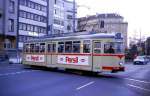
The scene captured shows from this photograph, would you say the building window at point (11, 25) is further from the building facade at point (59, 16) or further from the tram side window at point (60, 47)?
the tram side window at point (60, 47)

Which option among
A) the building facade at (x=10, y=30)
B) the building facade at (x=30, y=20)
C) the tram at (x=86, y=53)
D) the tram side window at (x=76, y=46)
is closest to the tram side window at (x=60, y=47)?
the tram at (x=86, y=53)

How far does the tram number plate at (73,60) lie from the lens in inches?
928

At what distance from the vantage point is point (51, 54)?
2791 cm

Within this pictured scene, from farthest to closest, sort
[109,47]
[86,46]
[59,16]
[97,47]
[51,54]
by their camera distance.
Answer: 1. [59,16]
2. [51,54]
3. [86,46]
4. [97,47]
5. [109,47]

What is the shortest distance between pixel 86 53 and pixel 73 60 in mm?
1650

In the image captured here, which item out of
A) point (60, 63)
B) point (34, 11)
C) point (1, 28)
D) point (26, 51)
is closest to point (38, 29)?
point (34, 11)

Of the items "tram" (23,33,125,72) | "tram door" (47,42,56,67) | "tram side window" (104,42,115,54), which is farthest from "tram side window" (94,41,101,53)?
"tram door" (47,42,56,67)

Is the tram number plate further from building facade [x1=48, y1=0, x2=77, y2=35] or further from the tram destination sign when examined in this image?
building facade [x1=48, y1=0, x2=77, y2=35]

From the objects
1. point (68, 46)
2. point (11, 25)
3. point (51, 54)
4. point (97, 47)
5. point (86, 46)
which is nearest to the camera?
point (97, 47)

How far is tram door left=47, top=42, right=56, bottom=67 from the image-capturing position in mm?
27594

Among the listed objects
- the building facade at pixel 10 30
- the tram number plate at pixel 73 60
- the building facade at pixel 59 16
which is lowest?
the tram number plate at pixel 73 60

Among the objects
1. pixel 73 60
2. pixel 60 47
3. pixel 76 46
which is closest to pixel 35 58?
pixel 60 47

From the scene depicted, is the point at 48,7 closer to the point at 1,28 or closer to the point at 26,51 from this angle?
the point at 1,28

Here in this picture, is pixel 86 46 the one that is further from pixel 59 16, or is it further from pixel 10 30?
pixel 59 16
